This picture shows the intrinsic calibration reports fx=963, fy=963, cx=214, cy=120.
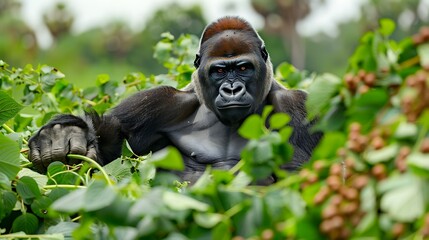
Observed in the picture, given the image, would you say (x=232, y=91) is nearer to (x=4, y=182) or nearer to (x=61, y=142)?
(x=61, y=142)

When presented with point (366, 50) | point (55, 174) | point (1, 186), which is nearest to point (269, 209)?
point (366, 50)

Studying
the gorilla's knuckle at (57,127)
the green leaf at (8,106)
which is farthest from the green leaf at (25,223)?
the gorilla's knuckle at (57,127)

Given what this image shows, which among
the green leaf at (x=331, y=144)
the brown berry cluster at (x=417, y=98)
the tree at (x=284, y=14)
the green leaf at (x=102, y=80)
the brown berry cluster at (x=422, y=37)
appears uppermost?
the brown berry cluster at (x=422, y=37)

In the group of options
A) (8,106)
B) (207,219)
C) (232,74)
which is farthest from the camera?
(232,74)

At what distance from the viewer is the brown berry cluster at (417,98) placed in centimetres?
225

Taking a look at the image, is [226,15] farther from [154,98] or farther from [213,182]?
[213,182]

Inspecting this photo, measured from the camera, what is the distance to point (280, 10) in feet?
210

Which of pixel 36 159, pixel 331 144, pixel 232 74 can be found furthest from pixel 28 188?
pixel 232 74

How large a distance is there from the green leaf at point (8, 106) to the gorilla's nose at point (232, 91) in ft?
4.17

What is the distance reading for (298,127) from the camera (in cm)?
511

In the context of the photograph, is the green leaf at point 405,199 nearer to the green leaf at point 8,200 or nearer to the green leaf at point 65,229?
the green leaf at point 65,229

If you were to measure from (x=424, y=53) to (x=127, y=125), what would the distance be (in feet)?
10.2

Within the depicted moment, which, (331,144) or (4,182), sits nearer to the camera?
(331,144)

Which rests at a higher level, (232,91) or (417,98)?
(417,98)
